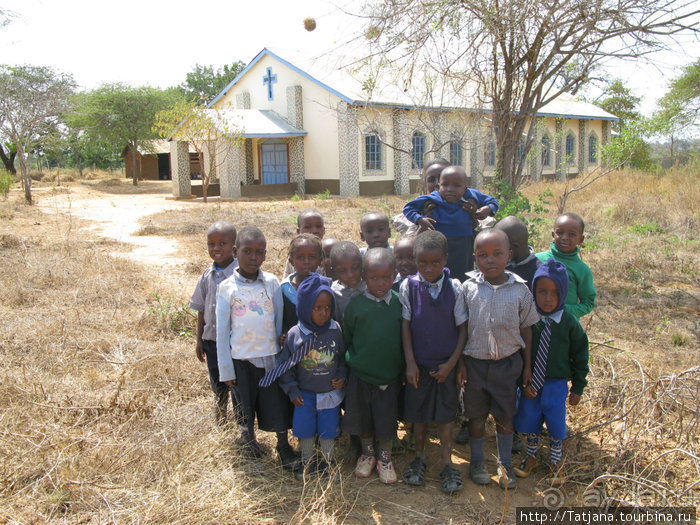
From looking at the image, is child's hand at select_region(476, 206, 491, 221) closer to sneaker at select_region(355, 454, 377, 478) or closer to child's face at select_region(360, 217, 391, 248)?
child's face at select_region(360, 217, 391, 248)

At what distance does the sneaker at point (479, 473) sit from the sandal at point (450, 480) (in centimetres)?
9

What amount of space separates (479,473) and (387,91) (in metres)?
15.4

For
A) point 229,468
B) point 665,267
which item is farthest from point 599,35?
point 229,468

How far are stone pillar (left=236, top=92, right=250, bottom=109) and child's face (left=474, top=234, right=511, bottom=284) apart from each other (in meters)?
20.7

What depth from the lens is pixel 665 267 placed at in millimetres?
7055

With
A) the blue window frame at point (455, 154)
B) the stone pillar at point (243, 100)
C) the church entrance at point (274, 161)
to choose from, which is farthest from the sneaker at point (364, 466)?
the stone pillar at point (243, 100)

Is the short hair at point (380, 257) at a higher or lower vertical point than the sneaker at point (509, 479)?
higher

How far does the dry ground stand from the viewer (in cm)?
234

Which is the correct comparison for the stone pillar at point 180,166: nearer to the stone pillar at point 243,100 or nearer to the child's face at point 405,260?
the stone pillar at point 243,100

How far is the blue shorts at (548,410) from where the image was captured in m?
2.66

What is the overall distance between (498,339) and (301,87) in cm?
1867

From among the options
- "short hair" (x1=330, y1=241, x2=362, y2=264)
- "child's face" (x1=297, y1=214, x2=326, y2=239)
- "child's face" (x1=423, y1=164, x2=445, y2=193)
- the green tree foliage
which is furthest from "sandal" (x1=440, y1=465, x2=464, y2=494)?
the green tree foliage

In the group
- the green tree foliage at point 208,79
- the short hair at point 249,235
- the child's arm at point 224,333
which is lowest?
the child's arm at point 224,333

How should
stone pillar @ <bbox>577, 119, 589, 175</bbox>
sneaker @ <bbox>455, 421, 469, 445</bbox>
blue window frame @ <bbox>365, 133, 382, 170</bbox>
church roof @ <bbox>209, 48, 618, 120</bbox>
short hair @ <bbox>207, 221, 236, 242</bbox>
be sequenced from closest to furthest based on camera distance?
short hair @ <bbox>207, 221, 236, 242</bbox>, sneaker @ <bbox>455, 421, 469, 445</bbox>, church roof @ <bbox>209, 48, 618, 120</bbox>, blue window frame @ <bbox>365, 133, 382, 170</bbox>, stone pillar @ <bbox>577, 119, 589, 175</bbox>
